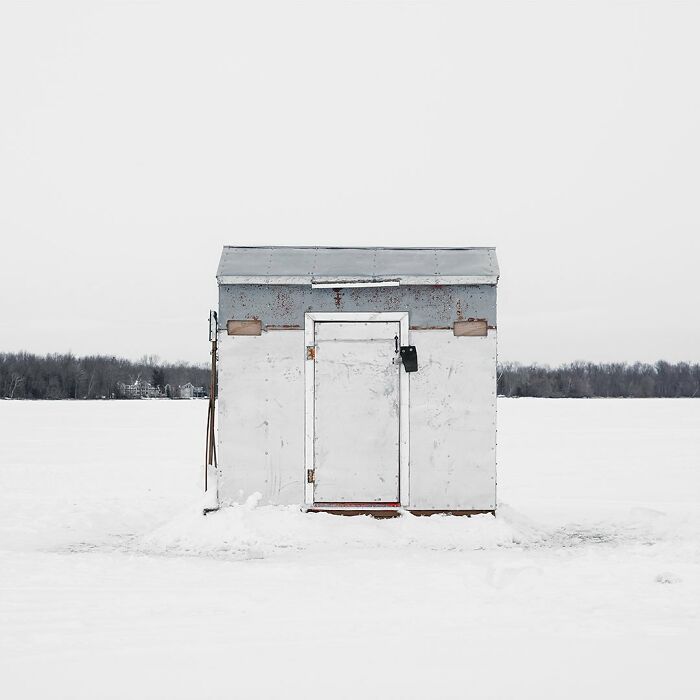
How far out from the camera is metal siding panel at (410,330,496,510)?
8812 millimetres

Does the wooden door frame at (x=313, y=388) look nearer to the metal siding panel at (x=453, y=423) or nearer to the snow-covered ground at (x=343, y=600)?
the metal siding panel at (x=453, y=423)

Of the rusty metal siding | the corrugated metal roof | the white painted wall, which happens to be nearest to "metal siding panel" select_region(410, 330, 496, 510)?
the white painted wall

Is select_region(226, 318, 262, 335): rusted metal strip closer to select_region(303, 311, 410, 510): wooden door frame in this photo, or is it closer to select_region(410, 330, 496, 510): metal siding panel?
select_region(303, 311, 410, 510): wooden door frame

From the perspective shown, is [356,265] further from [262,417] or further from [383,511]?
[383,511]

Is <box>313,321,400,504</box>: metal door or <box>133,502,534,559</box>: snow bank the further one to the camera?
<box>313,321,400,504</box>: metal door

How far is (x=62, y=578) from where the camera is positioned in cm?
664

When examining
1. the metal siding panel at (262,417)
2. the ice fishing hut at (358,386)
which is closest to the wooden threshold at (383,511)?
the ice fishing hut at (358,386)

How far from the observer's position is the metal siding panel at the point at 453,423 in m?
8.81

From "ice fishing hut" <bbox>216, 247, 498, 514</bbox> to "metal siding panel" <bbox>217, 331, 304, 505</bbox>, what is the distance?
0.04ft

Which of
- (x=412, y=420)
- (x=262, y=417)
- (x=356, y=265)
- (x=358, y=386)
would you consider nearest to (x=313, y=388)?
(x=358, y=386)

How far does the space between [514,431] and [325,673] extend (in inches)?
890

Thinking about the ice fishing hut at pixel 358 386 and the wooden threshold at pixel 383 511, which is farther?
the ice fishing hut at pixel 358 386

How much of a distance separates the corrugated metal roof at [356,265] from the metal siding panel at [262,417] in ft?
2.32

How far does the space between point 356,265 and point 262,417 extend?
2.12 m
